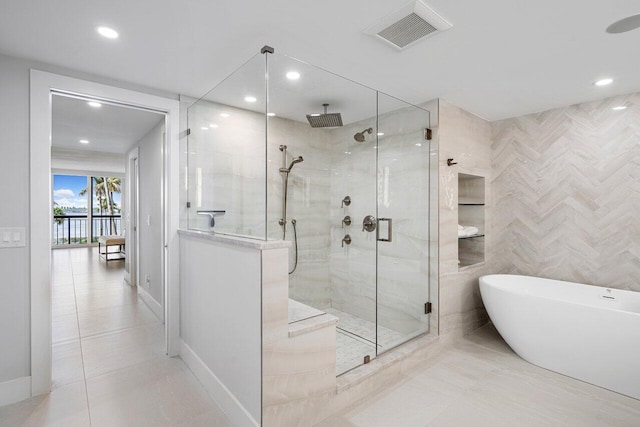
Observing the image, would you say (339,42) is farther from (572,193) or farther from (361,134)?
(572,193)

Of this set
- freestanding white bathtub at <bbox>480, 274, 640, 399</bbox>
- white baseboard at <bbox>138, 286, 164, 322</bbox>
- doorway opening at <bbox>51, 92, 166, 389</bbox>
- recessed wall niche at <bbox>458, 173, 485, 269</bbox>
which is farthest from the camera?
white baseboard at <bbox>138, 286, 164, 322</bbox>

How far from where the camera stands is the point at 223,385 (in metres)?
2.08

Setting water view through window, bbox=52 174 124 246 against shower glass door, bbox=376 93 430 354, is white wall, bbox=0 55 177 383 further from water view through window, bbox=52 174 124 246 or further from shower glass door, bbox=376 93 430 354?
water view through window, bbox=52 174 124 246

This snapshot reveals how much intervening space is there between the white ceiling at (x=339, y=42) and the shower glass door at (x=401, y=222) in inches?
14.1

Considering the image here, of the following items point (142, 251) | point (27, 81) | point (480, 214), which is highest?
point (27, 81)

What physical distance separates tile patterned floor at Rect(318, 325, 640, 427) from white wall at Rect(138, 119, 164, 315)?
2814 mm

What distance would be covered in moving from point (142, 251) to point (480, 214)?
4684 mm

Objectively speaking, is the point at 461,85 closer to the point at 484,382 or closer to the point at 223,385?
the point at 484,382

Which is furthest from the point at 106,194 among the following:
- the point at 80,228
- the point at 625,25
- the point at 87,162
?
the point at 625,25

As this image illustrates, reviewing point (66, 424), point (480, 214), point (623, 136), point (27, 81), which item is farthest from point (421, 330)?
point (27, 81)

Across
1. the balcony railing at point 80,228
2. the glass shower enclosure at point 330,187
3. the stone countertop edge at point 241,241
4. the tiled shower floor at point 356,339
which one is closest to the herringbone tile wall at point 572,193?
the glass shower enclosure at point 330,187

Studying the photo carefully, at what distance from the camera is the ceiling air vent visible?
162cm

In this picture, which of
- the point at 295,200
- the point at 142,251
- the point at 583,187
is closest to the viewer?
the point at 295,200

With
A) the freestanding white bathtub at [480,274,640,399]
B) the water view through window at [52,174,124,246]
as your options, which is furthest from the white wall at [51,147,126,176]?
the freestanding white bathtub at [480,274,640,399]
